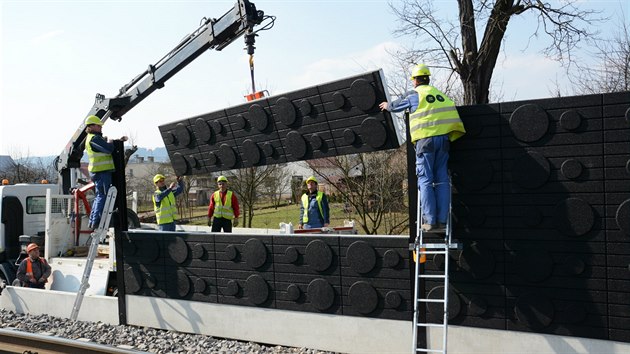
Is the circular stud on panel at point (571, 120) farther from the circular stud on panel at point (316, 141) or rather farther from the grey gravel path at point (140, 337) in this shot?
the grey gravel path at point (140, 337)

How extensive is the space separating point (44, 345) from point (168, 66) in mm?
7540

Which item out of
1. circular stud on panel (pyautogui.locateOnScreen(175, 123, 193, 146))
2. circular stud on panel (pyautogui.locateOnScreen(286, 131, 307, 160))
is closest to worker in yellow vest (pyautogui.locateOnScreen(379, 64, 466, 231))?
circular stud on panel (pyautogui.locateOnScreen(286, 131, 307, 160))

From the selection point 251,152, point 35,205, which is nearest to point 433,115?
point 251,152

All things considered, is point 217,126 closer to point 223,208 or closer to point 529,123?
point 223,208

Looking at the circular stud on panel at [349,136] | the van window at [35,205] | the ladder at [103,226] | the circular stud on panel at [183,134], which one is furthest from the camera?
the van window at [35,205]

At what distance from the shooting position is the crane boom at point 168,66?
12102 millimetres

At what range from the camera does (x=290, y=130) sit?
333 inches

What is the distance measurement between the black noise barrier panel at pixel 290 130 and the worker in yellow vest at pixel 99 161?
1005mm

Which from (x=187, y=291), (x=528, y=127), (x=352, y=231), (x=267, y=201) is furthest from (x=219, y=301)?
(x=267, y=201)

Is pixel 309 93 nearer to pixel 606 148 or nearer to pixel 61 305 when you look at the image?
pixel 606 148

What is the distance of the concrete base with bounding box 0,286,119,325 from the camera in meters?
10.3

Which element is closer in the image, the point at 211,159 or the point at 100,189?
the point at 211,159

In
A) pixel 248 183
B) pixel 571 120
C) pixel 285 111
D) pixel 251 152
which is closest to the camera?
pixel 571 120

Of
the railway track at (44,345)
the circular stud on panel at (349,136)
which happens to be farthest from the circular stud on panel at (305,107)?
the railway track at (44,345)
